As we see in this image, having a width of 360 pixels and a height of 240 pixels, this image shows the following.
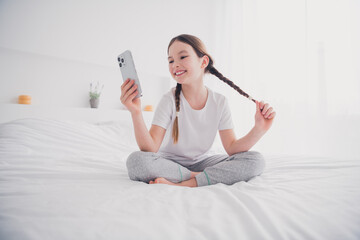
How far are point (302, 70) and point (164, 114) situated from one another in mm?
1658

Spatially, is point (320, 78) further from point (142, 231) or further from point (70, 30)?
point (70, 30)

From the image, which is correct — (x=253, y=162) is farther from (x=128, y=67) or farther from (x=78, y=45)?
(x=78, y=45)

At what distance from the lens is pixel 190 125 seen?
108 centimetres

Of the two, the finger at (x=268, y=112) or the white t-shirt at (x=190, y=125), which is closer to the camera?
the finger at (x=268, y=112)

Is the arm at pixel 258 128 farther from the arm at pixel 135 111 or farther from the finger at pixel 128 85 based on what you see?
the finger at pixel 128 85

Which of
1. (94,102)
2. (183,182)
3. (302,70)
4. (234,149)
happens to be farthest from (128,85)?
(302,70)

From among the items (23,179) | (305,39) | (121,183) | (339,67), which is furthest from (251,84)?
(23,179)

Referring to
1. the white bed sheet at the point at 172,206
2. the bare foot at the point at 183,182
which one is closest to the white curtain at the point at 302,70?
the white bed sheet at the point at 172,206

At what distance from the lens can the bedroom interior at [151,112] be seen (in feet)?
1.41

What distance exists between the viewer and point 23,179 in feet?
2.28

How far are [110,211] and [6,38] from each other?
6.30ft

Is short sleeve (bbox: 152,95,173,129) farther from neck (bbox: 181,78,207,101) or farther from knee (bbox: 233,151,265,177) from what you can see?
knee (bbox: 233,151,265,177)

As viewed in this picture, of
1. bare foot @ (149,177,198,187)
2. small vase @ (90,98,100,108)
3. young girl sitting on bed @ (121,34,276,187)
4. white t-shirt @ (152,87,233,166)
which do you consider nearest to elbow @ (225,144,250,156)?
young girl sitting on bed @ (121,34,276,187)

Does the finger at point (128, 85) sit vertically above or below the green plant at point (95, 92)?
below
